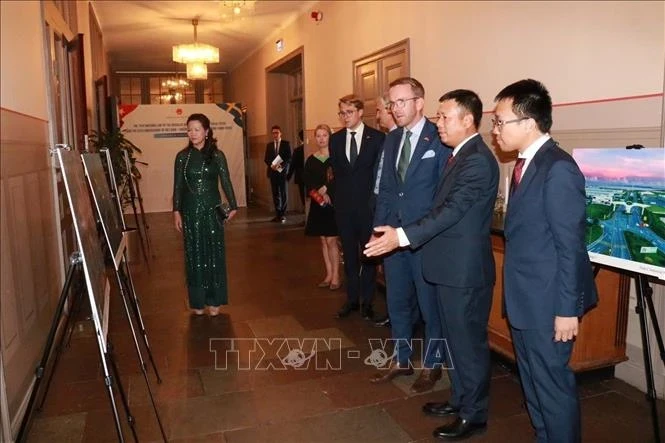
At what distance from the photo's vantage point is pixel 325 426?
269 centimetres

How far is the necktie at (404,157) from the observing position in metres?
2.93

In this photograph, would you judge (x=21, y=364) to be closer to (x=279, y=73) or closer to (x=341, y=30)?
(x=341, y=30)

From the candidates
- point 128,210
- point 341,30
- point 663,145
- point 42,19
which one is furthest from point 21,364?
point 128,210

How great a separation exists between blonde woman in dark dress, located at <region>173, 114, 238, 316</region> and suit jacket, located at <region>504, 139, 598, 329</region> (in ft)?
8.21

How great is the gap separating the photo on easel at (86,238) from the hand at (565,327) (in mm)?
1629

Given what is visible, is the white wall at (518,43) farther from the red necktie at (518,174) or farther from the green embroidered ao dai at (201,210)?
the green embroidered ao dai at (201,210)

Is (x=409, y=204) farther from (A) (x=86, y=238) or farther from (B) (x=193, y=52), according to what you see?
(B) (x=193, y=52)

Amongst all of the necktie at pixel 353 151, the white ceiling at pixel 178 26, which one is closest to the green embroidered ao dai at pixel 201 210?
the necktie at pixel 353 151

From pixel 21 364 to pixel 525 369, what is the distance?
8.25 ft

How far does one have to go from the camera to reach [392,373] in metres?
3.16

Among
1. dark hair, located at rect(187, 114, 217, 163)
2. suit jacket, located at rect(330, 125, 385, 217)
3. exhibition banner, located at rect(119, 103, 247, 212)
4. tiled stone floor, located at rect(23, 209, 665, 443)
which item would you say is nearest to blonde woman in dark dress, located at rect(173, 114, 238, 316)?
dark hair, located at rect(187, 114, 217, 163)

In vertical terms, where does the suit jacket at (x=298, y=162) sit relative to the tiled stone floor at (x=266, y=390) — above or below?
above

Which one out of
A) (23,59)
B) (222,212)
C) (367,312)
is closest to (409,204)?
(367,312)

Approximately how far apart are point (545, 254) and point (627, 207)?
0.58 metres
